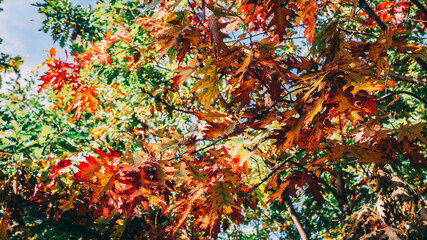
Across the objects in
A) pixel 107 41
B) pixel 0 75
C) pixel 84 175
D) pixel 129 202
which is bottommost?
pixel 129 202

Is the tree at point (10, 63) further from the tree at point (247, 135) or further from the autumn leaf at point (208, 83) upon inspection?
the autumn leaf at point (208, 83)

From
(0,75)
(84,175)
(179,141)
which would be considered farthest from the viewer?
(0,75)

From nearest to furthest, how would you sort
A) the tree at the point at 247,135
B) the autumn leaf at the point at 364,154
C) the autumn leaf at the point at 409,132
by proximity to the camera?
the tree at the point at 247,135 → the autumn leaf at the point at 364,154 → the autumn leaf at the point at 409,132

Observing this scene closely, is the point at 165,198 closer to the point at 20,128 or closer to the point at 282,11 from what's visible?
the point at 282,11

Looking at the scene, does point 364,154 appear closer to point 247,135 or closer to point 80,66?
point 247,135

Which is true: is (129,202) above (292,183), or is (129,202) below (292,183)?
above

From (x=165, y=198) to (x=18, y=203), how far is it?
136cm

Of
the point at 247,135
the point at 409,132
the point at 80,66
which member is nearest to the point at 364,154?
the point at 409,132

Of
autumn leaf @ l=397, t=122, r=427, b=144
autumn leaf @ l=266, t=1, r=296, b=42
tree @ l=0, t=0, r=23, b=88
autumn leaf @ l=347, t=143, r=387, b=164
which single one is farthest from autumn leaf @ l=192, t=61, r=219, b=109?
tree @ l=0, t=0, r=23, b=88

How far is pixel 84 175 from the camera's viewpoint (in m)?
1.50

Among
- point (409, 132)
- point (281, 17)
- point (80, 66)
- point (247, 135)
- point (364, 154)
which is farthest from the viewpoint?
point (80, 66)

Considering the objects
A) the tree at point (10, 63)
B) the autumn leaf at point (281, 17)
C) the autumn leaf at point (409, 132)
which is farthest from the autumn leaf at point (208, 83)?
the tree at point (10, 63)

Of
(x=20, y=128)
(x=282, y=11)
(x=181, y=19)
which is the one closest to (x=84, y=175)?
(x=181, y=19)

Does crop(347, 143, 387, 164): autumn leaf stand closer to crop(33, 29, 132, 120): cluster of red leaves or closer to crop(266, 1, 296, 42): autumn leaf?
crop(266, 1, 296, 42): autumn leaf
